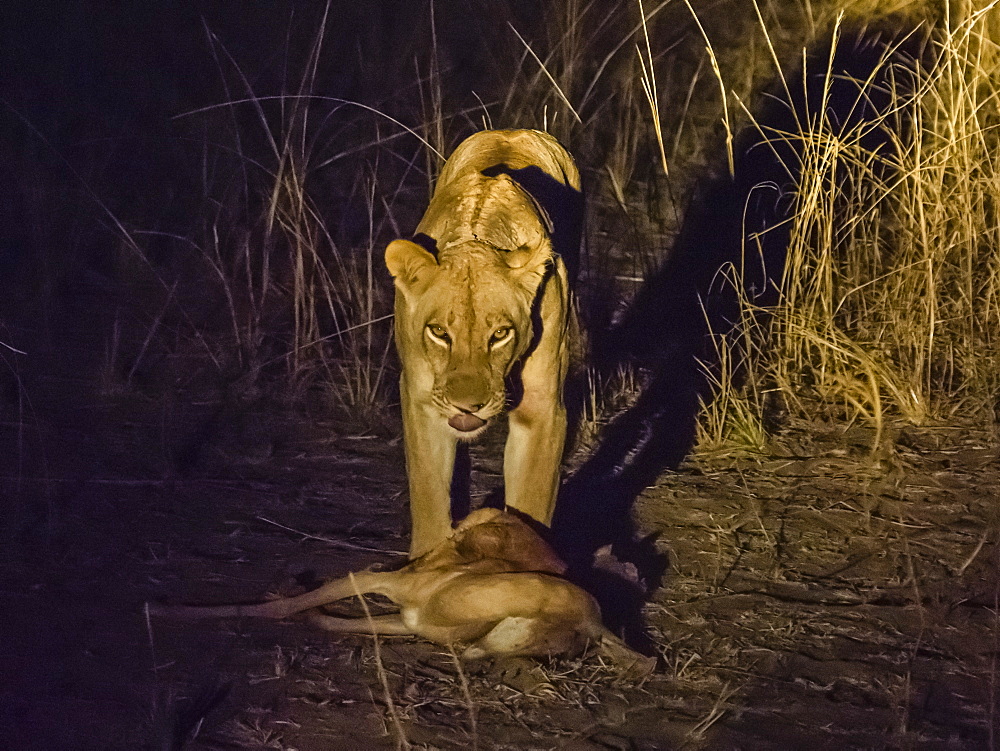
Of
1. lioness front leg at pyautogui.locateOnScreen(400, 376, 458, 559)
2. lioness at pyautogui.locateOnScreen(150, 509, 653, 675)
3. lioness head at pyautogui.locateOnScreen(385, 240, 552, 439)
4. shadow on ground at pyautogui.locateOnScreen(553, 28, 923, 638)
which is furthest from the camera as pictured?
shadow on ground at pyautogui.locateOnScreen(553, 28, 923, 638)

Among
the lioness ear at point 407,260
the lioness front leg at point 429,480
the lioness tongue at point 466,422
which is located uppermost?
the lioness ear at point 407,260

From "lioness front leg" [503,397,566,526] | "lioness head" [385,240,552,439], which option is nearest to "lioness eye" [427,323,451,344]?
"lioness head" [385,240,552,439]

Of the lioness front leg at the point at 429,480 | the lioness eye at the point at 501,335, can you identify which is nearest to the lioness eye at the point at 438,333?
the lioness eye at the point at 501,335

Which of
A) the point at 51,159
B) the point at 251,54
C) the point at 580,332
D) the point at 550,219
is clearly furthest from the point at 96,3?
the point at 550,219

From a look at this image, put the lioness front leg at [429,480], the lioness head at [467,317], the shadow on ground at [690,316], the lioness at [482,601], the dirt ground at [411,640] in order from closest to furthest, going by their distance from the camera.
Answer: the dirt ground at [411,640] → the lioness at [482,601] → the lioness head at [467,317] → the lioness front leg at [429,480] → the shadow on ground at [690,316]

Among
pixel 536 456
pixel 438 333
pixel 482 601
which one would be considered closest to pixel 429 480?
pixel 536 456

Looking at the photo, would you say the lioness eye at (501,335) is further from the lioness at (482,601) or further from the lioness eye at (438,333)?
the lioness at (482,601)

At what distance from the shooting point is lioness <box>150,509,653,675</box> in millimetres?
3441

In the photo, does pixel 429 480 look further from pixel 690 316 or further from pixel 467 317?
pixel 690 316

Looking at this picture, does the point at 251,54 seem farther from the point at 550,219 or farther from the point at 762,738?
the point at 762,738

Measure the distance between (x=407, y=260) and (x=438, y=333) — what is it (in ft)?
0.75

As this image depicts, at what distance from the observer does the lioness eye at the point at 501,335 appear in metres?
3.75

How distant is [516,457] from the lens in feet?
13.7

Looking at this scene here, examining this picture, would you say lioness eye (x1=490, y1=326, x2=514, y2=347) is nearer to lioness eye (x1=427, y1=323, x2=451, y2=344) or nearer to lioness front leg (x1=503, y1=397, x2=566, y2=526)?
lioness eye (x1=427, y1=323, x2=451, y2=344)
